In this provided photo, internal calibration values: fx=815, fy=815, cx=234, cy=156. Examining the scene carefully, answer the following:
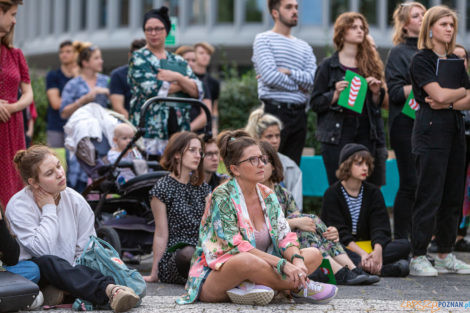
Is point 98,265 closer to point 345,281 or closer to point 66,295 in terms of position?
point 66,295

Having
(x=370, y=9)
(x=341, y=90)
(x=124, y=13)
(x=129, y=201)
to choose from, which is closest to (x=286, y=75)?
(x=341, y=90)

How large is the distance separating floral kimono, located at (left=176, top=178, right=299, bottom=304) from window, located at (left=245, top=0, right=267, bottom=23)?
25435 mm

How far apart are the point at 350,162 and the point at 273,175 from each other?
2.91 ft

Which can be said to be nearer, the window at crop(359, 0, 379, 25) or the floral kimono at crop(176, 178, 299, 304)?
the floral kimono at crop(176, 178, 299, 304)

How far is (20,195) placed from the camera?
548 centimetres

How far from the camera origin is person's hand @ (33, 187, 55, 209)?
18.0 ft

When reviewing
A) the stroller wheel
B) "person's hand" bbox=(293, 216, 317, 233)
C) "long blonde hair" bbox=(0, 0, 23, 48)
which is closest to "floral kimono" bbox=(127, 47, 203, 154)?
"long blonde hair" bbox=(0, 0, 23, 48)

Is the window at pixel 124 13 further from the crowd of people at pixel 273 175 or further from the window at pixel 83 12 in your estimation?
the crowd of people at pixel 273 175

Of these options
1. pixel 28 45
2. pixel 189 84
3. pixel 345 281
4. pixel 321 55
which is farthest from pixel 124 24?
pixel 345 281

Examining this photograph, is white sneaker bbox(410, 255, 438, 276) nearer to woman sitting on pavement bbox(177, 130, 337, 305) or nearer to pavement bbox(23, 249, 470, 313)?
A: pavement bbox(23, 249, 470, 313)

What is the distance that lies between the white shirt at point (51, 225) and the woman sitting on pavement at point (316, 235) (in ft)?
5.43

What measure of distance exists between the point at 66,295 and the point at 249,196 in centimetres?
138

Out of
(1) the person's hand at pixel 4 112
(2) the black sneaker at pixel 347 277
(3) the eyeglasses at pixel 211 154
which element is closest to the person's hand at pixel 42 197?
(1) the person's hand at pixel 4 112

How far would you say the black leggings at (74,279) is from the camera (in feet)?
16.4
